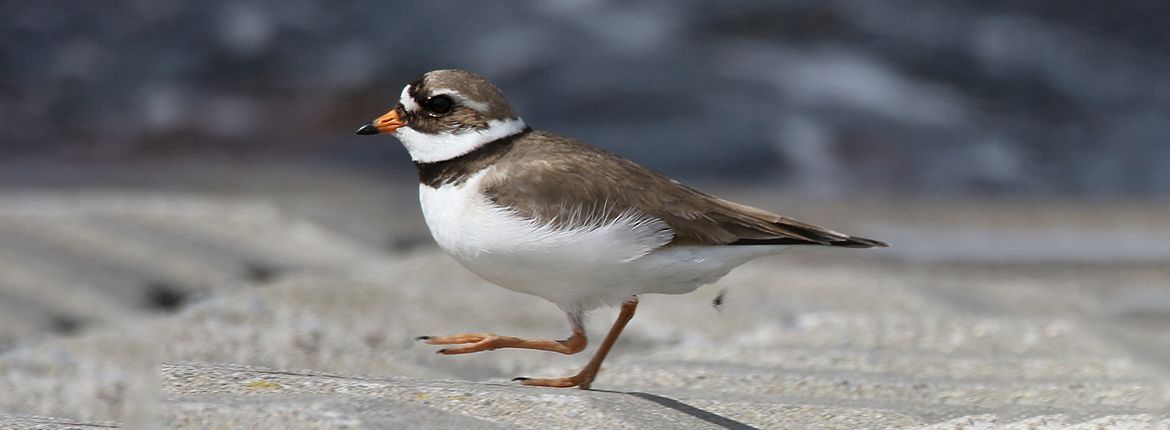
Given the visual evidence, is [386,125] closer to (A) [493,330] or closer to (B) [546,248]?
(B) [546,248]

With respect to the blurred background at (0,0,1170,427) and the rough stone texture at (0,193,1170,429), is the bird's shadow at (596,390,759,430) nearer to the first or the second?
the rough stone texture at (0,193,1170,429)

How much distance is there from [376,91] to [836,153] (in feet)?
15.0

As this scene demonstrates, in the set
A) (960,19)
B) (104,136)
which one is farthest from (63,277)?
(960,19)

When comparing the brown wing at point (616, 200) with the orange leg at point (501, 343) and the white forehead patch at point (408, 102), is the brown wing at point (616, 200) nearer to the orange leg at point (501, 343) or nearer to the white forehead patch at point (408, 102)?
the white forehead patch at point (408, 102)

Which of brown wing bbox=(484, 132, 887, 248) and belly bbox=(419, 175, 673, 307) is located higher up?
brown wing bbox=(484, 132, 887, 248)

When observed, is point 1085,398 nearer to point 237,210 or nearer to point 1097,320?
point 1097,320

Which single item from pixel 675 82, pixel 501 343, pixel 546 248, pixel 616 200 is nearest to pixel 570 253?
pixel 546 248

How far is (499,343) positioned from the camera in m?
3.76

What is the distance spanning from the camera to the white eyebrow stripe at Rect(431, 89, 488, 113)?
12.3 ft

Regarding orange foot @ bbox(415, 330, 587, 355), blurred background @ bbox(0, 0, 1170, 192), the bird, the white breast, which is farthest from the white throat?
blurred background @ bbox(0, 0, 1170, 192)

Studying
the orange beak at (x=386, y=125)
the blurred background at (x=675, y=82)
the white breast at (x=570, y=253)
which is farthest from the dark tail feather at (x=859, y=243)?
the blurred background at (x=675, y=82)

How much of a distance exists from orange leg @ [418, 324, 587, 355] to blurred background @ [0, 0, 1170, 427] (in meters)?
1.08

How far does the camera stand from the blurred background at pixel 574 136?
6262mm

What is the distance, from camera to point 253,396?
123 inches
